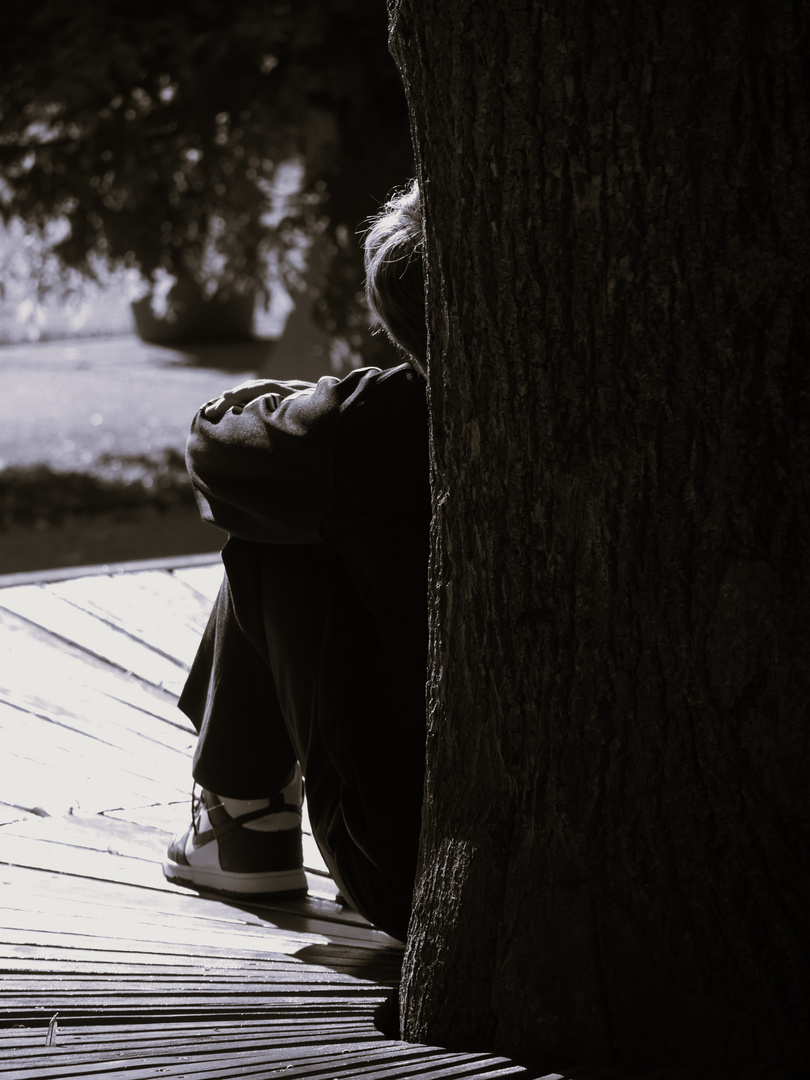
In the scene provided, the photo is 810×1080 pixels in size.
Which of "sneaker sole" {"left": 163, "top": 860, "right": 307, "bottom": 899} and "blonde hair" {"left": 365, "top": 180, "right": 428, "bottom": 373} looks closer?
"blonde hair" {"left": 365, "top": 180, "right": 428, "bottom": 373}

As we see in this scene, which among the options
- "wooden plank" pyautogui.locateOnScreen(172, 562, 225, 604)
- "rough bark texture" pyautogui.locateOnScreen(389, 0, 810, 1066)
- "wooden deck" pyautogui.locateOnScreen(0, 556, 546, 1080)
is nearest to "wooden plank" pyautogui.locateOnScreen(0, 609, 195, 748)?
"wooden deck" pyautogui.locateOnScreen(0, 556, 546, 1080)

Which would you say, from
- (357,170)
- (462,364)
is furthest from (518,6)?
(357,170)

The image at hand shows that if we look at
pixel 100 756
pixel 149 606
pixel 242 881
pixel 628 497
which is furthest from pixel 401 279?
pixel 149 606

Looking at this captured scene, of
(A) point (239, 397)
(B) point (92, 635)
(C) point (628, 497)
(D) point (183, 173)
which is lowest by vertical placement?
(B) point (92, 635)

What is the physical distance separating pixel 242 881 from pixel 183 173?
743cm

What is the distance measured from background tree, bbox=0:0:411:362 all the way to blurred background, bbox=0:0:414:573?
1cm

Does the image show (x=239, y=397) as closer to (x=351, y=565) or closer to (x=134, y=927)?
(x=351, y=565)

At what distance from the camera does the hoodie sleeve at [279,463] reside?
7.07 ft

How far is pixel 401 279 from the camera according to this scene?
2.17 metres

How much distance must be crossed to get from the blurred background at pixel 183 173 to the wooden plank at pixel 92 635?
322 cm

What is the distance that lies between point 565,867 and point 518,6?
1.04 m

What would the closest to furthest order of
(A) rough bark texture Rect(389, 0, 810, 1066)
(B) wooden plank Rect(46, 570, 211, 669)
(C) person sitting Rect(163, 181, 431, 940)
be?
1. (A) rough bark texture Rect(389, 0, 810, 1066)
2. (C) person sitting Rect(163, 181, 431, 940)
3. (B) wooden plank Rect(46, 570, 211, 669)

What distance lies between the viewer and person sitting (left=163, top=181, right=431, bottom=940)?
2156mm

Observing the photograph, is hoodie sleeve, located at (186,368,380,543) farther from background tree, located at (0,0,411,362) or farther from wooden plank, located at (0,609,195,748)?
background tree, located at (0,0,411,362)
